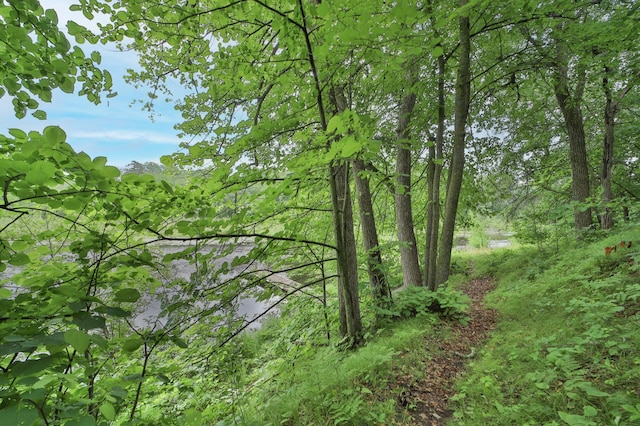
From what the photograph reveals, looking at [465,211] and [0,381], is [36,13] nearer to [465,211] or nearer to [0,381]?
[0,381]

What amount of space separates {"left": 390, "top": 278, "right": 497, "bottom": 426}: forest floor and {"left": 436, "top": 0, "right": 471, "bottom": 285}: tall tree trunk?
83cm

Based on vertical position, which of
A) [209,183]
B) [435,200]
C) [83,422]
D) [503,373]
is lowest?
[503,373]

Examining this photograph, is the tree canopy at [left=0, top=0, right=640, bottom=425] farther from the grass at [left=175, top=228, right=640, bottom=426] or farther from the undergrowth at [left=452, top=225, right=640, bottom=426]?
the undergrowth at [left=452, top=225, right=640, bottom=426]

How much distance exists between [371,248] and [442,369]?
6.29 ft

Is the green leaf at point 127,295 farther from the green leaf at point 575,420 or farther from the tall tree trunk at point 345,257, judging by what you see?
the green leaf at point 575,420

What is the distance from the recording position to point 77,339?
0.80m

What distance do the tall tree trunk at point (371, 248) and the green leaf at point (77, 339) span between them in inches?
148

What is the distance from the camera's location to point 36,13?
1.28 metres

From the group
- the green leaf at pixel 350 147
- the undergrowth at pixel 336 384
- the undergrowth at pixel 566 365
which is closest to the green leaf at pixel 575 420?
the undergrowth at pixel 566 365

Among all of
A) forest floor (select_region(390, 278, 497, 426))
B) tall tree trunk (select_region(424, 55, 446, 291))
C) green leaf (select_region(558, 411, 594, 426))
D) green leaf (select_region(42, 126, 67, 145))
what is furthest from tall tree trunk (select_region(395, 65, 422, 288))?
green leaf (select_region(42, 126, 67, 145))

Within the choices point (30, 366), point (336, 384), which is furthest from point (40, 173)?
point (336, 384)

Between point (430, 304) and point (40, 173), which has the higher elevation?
point (40, 173)

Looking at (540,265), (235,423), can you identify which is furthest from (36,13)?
(540,265)

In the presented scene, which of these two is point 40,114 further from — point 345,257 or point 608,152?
point 608,152
